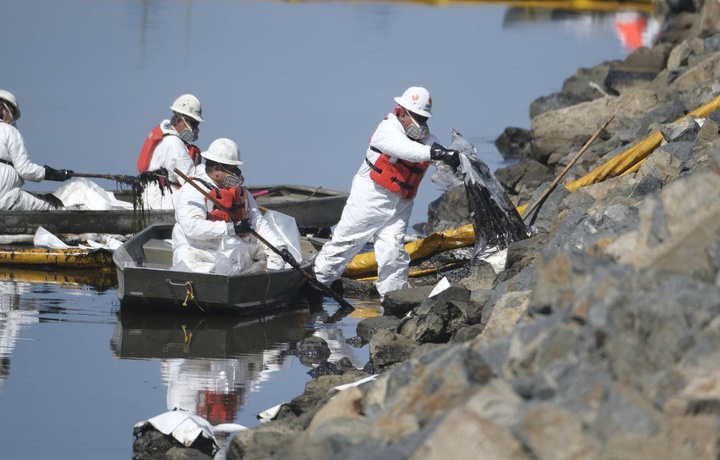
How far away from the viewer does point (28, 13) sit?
4466cm

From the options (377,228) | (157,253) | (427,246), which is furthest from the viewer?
(427,246)

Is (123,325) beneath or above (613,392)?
beneath

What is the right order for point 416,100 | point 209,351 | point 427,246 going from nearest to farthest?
point 209,351 < point 416,100 < point 427,246

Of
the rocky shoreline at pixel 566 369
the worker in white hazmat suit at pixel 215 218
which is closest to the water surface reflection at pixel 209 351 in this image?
the worker in white hazmat suit at pixel 215 218

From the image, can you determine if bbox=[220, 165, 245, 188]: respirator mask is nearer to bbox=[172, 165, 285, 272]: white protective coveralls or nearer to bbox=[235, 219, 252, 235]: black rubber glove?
bbox=[172, 165, 285, 272]: white protective coveralls

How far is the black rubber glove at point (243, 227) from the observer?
12.2 meters

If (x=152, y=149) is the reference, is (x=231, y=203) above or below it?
above

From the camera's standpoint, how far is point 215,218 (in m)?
12.3

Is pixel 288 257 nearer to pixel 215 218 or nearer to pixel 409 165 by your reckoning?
pixel 215 218

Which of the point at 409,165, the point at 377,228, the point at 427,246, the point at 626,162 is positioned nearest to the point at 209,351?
the point at 377,228

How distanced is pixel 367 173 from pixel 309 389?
381cm

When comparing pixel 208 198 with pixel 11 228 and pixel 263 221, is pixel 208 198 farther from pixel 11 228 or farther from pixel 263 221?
pixel 11 228

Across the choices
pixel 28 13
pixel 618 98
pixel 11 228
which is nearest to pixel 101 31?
pixel 28 13

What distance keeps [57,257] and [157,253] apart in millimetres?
1488
